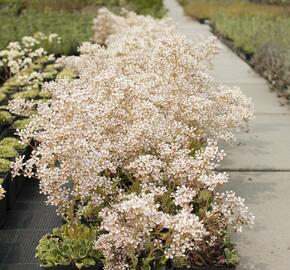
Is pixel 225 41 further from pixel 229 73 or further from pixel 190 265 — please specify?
pixel 190 265

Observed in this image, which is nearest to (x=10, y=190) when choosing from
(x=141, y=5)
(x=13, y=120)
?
(x=13, y=120)

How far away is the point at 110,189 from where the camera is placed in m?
3.82

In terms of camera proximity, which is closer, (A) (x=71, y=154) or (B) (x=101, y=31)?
(A) (x=71, y=154)

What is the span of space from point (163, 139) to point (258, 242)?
3.88 ft

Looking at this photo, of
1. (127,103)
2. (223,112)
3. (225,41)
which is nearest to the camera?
(127,103)

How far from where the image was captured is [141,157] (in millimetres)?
3715

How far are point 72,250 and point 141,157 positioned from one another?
75cm

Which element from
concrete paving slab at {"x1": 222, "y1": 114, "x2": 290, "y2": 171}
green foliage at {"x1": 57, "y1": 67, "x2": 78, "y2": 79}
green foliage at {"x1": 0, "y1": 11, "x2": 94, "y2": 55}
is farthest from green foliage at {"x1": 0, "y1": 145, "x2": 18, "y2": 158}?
green foliage at {"x1": 0, "y1": 11, "x2": 94, "y2": 55}

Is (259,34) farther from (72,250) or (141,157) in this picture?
(72,250)

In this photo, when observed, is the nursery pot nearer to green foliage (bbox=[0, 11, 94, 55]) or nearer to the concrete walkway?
the concrete walkway

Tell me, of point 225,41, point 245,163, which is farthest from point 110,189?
point 225,41

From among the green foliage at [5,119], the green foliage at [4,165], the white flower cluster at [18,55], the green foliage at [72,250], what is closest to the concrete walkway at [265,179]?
the green foliage at [72,250]

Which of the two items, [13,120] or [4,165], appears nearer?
[4,165]

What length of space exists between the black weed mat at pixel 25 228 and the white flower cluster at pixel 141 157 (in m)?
0.49
